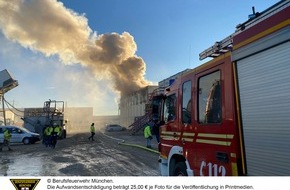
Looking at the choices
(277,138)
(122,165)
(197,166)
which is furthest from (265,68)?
(122,165)

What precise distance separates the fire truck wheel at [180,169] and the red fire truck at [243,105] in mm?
18

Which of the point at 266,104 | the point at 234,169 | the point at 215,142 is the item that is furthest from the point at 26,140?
the point at 266,104

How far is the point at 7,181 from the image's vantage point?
414cm

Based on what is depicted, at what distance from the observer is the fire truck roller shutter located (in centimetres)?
329

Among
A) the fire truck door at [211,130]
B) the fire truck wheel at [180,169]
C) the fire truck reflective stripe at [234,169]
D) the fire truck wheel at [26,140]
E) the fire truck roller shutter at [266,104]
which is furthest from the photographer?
the fire truck wheel at [26,140]

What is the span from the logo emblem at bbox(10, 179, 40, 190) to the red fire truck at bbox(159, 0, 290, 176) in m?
2.38

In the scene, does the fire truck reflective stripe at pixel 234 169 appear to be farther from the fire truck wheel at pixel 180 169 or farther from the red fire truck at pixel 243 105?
the fire truck wheel at pixel 180 169

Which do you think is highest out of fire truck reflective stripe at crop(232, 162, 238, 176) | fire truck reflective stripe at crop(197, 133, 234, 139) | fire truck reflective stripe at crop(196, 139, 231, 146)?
fire truck reflective stripe at crop(197, 133, 234, 139)

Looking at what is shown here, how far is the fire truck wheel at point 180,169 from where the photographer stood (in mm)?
5798

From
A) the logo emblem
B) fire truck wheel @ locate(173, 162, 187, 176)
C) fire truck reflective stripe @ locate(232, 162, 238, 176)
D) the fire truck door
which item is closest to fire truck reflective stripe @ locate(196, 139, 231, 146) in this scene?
the fire truck door

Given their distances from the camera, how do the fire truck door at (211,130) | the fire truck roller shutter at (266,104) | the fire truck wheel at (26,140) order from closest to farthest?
the fire truck roller shutter at (266,104)
the fire truck door at (211,130)
the fire truck wheel at (26,140)

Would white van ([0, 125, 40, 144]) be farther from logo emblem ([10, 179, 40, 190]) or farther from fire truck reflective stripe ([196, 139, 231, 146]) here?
fire truck reflective stripe ([196, 139, 231, 146])

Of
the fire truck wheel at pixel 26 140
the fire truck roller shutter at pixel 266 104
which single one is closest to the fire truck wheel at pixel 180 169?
the fire truck roller shutter at pixel 266 104

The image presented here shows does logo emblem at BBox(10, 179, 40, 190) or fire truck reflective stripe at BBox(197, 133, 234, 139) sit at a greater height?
fire truck reflective stripe at BBox(197, 133, 234, 139)
